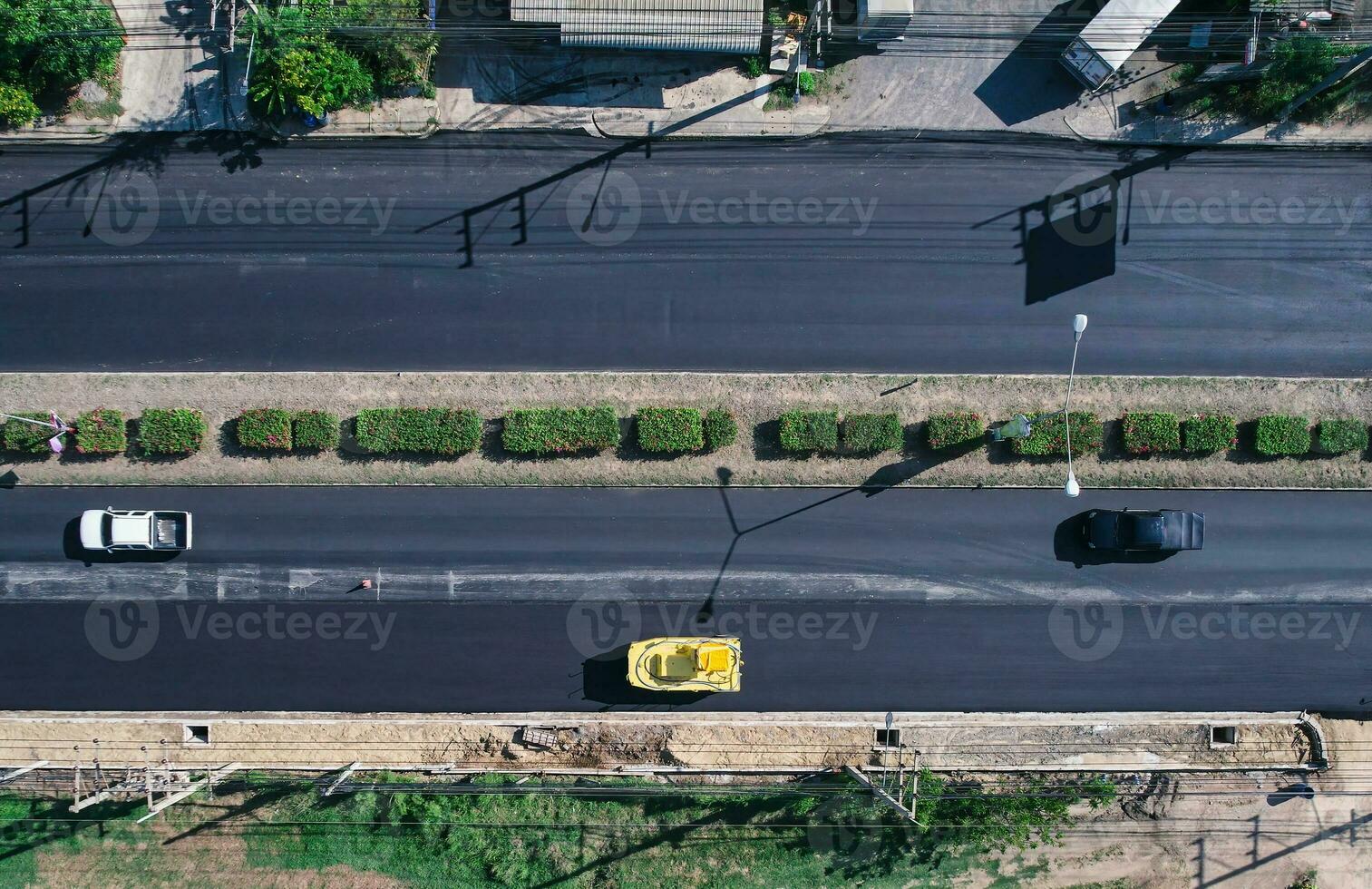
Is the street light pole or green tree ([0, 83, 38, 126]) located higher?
green tree ([0, 83, 38, 126])

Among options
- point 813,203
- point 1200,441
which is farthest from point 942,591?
point 813,203

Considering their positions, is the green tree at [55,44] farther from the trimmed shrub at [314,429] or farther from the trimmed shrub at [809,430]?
the trimmed shrub at [809,430]

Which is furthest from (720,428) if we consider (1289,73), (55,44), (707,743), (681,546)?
(55,44)

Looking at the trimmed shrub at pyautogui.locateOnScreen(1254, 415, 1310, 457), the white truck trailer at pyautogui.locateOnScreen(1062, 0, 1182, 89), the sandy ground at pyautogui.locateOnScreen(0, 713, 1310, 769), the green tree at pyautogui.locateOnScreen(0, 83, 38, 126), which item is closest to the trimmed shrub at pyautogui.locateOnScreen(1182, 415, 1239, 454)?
the trimmed shrub at pyautogui.locateOnScreen(1254, 415, 1310, 457)

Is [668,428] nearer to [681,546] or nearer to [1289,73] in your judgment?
[681,546]

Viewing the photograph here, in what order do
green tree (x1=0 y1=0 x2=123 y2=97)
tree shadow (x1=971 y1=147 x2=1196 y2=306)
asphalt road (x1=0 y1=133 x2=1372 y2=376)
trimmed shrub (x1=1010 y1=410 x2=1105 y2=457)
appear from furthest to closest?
tree shadow (x1=971 y1=147 x2=1196 y2=306)
asphalt road (x1=0 y1=133 x2=1372 y2=376)
trimmed shrub (x1=1010 y1=410 x2=1105 y2=457)
green tree (x1=0 y1=0 x2=123 y2=97)

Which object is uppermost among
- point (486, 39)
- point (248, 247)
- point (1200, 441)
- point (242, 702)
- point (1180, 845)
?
point (486, 39)

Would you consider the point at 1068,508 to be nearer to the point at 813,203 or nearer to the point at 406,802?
the point at 813,203

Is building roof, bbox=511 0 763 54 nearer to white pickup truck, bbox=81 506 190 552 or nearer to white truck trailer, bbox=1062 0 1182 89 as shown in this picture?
white truck trailer, bbox=1062 0 1182 89
